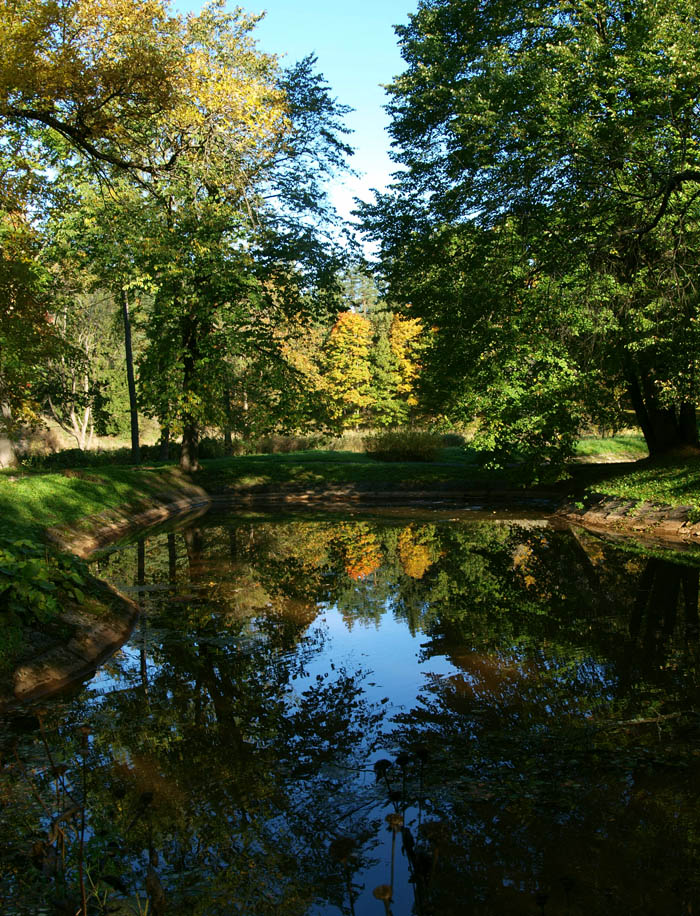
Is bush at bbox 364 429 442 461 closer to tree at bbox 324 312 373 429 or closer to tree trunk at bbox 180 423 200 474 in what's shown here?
tree trunk at bbox 180 423 200 474

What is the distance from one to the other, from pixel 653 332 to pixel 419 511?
28.2 feet

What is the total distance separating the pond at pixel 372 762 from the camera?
351 centimetres

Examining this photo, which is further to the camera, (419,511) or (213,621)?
(419,511)

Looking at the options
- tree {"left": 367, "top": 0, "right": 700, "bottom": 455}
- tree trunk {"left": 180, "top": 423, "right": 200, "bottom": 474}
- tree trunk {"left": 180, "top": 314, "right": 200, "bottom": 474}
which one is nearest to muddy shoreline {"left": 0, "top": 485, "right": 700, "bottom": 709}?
tree trunk {"left": 180, "top": 423, "right": 200, "bottom": 474}

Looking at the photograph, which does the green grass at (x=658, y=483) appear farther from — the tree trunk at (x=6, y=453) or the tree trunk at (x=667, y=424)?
the tree trunk at (x=6, y=453)

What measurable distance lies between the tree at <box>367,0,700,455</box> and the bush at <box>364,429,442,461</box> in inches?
304

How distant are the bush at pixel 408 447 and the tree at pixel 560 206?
7.72 meters

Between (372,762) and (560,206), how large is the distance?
36.6ft

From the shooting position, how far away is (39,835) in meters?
3.93

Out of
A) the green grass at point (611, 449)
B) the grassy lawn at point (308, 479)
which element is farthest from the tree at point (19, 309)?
the green grass at point (611, 449)

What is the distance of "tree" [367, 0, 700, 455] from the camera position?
1152cm

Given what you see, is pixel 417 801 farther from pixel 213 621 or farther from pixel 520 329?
pixel 520 329

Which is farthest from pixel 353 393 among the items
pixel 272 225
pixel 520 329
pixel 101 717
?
pixel 101 717

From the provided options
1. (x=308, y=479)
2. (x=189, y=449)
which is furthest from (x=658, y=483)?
(x=189, y=449)
